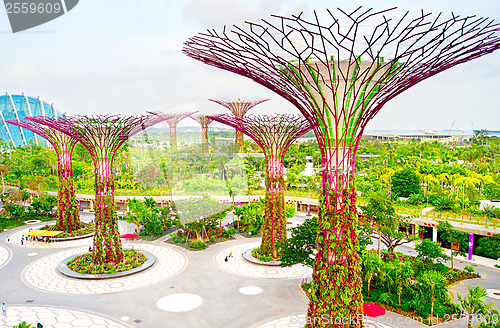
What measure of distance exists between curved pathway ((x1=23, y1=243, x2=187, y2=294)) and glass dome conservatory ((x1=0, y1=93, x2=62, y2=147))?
53.8 m

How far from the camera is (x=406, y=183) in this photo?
31.8m

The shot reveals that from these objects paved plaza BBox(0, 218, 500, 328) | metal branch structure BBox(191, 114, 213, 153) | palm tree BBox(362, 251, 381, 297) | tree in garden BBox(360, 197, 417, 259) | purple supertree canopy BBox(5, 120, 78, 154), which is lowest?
paved plaza BBox(0, 218, 500, 328)

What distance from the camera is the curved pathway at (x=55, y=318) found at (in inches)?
498

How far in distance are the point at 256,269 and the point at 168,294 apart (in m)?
4.77

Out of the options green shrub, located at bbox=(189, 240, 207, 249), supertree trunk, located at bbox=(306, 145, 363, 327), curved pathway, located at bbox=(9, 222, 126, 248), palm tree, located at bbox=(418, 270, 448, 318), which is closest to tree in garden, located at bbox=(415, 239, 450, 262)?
palm tree, located at bbox=(418, 270, 448, 318)

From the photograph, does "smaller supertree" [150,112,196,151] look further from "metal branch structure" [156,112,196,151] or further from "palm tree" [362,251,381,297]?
"palm tree" [362,251,381,297]

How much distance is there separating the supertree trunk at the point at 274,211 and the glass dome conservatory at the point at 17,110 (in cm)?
5893

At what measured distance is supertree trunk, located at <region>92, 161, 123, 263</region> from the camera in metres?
18.1

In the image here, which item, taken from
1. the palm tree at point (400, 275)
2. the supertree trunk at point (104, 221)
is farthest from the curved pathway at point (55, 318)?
the palm tree at point (400, 275)

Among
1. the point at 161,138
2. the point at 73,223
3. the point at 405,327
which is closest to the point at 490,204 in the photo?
the point at 405,327

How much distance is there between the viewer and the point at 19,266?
61.4 feet

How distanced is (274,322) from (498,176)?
26905 mm

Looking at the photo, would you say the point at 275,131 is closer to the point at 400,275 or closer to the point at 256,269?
the point at 256,269

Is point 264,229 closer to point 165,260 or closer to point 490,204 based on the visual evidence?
point 165,260
